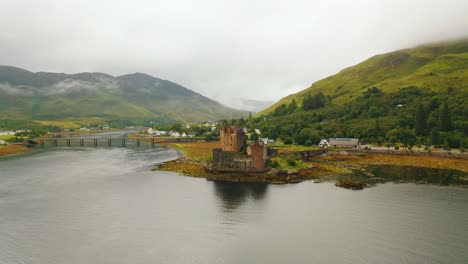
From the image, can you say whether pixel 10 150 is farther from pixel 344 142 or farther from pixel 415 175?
pixel 415 175

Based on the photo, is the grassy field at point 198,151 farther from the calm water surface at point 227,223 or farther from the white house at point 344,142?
the white house at point 344,142

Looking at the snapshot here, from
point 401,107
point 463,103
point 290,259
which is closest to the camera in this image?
point 290,259

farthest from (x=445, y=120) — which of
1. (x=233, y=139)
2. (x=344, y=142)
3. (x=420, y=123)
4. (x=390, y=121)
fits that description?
(x=233, y=139)

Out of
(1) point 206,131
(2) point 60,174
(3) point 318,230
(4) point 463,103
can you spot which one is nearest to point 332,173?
(3) point 318,230

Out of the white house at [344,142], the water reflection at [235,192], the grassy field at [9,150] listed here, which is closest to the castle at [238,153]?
the water reflection at [235,192]

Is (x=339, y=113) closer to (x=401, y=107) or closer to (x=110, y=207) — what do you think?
(x=401, y=107)

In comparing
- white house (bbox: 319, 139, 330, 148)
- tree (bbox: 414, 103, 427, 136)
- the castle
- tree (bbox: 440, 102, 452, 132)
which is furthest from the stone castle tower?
tree (bbox: 440, 102, 452, 132)
